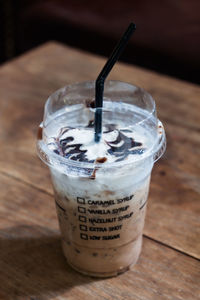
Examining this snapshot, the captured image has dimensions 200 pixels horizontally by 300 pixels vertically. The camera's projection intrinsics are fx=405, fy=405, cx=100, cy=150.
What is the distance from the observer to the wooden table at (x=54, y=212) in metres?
0.74

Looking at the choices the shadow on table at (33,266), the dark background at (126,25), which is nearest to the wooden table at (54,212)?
the shadow on table at (33,266)

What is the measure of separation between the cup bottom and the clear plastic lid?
19 centimetres

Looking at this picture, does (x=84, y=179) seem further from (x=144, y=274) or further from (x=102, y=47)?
(x=102, y=47)

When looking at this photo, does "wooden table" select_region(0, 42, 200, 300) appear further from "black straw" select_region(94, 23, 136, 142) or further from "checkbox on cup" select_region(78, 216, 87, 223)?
"black straw" select_region(94, 23, 136, 142)

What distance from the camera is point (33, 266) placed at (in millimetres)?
775

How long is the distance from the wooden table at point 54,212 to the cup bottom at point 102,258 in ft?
0.04

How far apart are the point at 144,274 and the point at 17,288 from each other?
0.77 ft

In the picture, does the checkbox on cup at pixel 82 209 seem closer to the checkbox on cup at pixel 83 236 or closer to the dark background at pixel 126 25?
the checkbox on cup at pixel 83 236

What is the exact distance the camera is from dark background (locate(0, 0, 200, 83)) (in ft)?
5.76

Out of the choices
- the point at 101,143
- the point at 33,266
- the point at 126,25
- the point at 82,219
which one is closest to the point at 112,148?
the point at 101,143

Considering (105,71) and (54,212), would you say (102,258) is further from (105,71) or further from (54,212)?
(105,71)

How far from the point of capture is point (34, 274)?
759 millimetres

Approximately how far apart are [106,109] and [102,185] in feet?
0.71

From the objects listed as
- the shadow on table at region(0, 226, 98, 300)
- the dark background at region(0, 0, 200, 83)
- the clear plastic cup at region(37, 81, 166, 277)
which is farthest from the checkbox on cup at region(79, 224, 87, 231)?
the dark background at region(0, 0, 200, 83)
